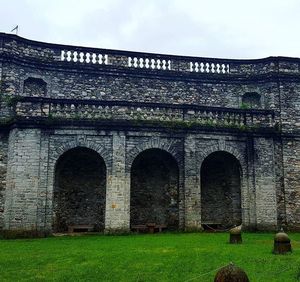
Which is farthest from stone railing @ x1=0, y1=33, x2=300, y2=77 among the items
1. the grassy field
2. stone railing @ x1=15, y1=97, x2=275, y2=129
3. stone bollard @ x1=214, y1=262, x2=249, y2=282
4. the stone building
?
stone bollard @ x1=214, y1=262, x2=249, y2=282

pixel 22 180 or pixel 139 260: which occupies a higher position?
pixel 22 180

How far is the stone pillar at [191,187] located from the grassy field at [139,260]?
3.41 meters

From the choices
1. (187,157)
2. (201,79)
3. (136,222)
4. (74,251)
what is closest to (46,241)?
(74,251)

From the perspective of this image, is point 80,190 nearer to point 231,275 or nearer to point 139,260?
point 139,260

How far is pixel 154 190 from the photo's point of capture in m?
22.2

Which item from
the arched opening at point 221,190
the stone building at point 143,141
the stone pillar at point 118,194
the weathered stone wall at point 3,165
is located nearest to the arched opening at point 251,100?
the stone building at point 143,141

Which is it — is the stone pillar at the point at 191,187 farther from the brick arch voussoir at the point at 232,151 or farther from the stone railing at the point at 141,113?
the stone railing at the point at 141,113

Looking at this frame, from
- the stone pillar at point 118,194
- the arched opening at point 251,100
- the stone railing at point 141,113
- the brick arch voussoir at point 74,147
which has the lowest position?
the stone pillar at point 118,194

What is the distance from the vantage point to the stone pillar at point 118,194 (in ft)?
64.6

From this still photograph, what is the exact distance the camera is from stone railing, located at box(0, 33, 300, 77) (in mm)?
22531

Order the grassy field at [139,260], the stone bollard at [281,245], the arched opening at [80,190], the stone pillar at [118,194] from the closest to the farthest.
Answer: the grassy field at [139,260], the stone bollard at [281,245], the stone pillar at [118,194], the arched opening at [80,190]

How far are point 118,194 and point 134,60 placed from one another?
26.5 ft

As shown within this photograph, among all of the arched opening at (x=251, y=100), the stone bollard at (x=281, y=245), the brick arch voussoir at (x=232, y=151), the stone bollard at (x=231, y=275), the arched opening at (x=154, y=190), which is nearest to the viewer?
the stone bollard at (x=231, y=275)

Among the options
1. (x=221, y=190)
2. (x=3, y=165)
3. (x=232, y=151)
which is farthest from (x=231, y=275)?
(x=221, y=190)
